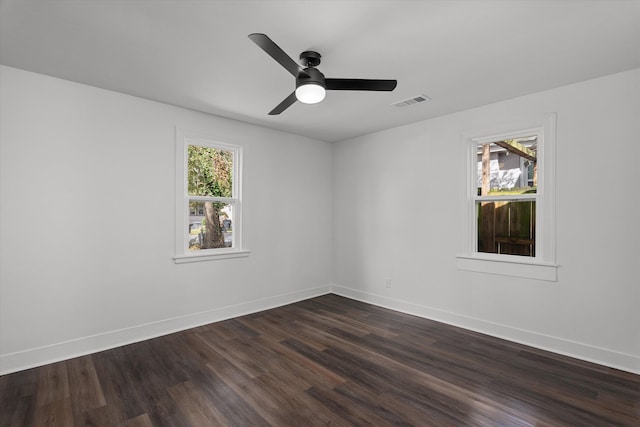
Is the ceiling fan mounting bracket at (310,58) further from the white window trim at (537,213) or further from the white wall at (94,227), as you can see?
the white window trim at (537,213)

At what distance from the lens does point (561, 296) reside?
3.10 meters

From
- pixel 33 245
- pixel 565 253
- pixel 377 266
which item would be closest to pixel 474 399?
pixel 565 253

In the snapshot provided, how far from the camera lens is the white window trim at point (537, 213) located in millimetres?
3170

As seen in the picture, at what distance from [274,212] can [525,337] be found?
3.44 meters

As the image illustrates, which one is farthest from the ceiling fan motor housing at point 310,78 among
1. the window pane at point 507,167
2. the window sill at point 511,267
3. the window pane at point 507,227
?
the window sill at point 511,267

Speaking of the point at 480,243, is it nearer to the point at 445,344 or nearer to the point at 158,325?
the point at 445,344

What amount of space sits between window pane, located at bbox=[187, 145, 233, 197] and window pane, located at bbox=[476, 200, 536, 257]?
3.25 m

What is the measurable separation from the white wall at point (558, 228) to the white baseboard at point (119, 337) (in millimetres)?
1833

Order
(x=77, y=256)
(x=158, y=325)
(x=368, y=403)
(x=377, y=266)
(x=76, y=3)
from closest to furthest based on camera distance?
(x=76, y=3) → (x=368, y=403) → (x=77, y=256) → (x=158, y=325) → (x=377, y=266)

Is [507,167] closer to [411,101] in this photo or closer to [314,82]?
[411,101]

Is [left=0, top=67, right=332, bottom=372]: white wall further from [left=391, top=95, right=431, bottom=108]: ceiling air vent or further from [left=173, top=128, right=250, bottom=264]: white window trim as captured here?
[left=391, top=95, right=431, bottom=108]: ceiling air vent

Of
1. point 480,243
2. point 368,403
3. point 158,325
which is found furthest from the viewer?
point 480,243

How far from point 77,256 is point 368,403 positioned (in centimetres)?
298

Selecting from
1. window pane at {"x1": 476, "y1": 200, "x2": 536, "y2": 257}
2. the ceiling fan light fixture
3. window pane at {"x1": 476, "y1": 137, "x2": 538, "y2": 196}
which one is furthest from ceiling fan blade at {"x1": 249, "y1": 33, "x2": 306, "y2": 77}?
window pane at {"x1": 476, "y1": 200, "x2": 536, "y2": 257}
